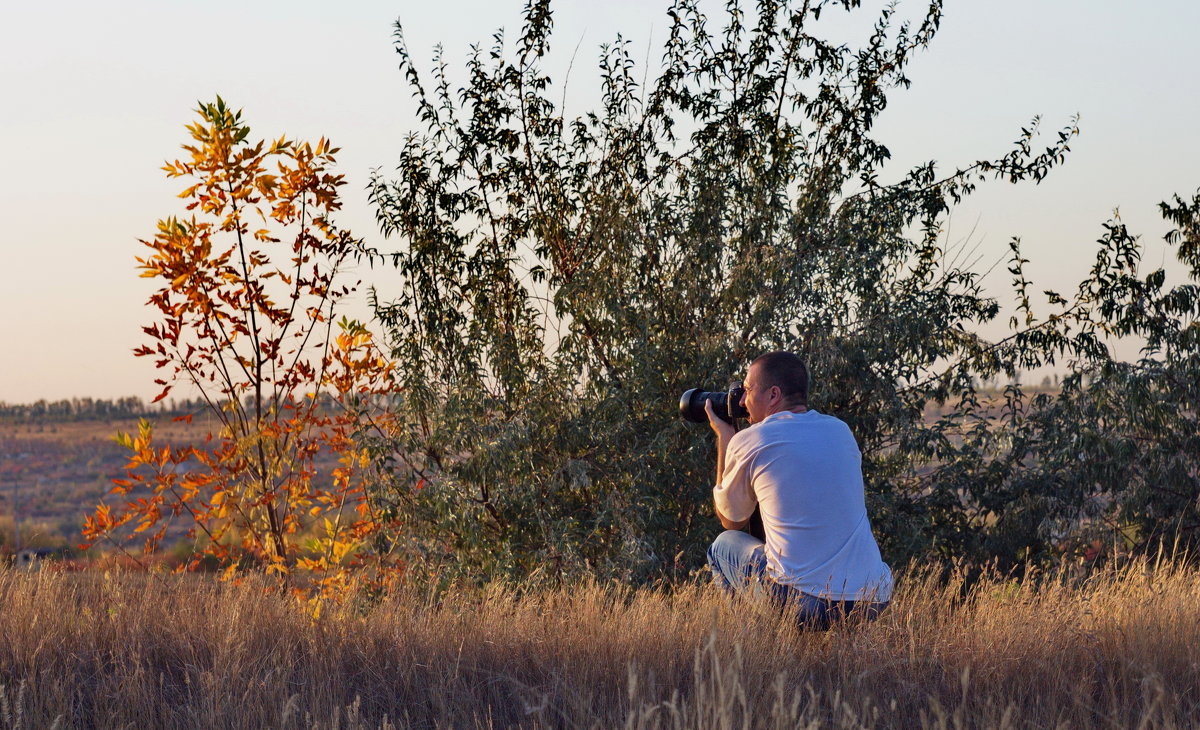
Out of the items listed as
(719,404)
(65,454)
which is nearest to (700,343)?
(719,404)

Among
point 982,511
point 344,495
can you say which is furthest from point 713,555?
point 982,511

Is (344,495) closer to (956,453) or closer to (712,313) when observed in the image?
(712,313)

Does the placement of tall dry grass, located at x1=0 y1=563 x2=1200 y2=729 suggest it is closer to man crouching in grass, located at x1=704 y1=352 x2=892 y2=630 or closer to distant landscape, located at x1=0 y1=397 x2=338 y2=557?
man crouching in grass, located at x1=704 y1=352 x2=892 y2=630

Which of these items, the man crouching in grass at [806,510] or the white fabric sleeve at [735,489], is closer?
the man crouching in grass at [806,510]

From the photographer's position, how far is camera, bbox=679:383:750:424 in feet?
16.1

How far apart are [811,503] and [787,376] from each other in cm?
53

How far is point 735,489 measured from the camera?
14.7 feet

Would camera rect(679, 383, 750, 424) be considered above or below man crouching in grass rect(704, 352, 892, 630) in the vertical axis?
above

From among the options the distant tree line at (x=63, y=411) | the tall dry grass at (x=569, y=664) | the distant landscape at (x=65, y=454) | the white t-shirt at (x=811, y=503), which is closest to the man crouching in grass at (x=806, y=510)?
the white t-shirt at (x=811, y=503)

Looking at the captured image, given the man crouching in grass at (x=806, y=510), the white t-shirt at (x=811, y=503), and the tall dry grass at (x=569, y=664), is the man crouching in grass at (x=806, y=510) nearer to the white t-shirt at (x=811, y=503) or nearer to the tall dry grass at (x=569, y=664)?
the white t-shirt at (x=811, y=503)

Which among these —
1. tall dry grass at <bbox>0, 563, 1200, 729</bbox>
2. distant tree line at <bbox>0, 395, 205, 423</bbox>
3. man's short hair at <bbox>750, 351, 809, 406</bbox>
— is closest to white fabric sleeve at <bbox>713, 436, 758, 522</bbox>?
man's short hair at <bbox>750, 351, 809, 406</bbox>

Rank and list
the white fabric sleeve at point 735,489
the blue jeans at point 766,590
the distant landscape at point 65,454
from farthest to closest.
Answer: the distant landscape at point 65,454
the white fabric sleeve at point 735,489
the blue jeans at point 766,590

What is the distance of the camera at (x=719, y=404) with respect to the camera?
16.1 ft

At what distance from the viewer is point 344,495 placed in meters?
6.98
